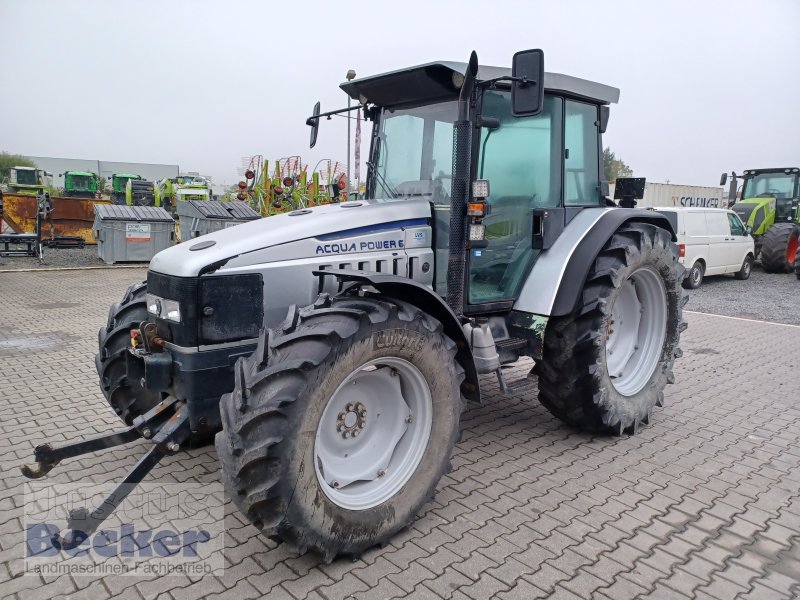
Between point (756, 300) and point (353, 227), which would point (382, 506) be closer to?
point (353, 227)

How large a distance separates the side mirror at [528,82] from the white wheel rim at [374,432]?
4.86 feet

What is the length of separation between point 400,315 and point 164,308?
1.21 metres

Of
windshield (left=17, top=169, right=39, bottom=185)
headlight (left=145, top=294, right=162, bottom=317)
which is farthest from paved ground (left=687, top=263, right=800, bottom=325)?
windshield (left=17, top=169, right=39, bottom=185)

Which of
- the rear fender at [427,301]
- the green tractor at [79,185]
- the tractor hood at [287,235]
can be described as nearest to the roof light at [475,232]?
the tractor hood at [287,235]

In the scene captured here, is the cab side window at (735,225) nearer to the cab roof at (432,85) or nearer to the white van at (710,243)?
the white van at (710,243)

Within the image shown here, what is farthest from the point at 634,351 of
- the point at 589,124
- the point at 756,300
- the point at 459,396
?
the point at 756,300

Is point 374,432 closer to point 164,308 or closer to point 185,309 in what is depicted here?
point 185,309

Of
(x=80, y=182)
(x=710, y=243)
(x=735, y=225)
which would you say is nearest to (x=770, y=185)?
(x=735, y=225)

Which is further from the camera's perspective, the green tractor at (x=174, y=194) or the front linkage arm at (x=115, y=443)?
the green tractor at (x=174, y=194)

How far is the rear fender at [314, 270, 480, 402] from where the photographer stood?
2793 millimetres

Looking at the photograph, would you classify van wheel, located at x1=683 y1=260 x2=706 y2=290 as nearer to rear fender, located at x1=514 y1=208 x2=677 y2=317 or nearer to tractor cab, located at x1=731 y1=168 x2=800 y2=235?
tractor cab, located at x1=731 y1=168 x2=800 y2=235

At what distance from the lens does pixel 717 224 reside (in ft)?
42.1

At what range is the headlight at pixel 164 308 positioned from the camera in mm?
2895

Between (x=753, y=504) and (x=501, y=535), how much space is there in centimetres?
156
